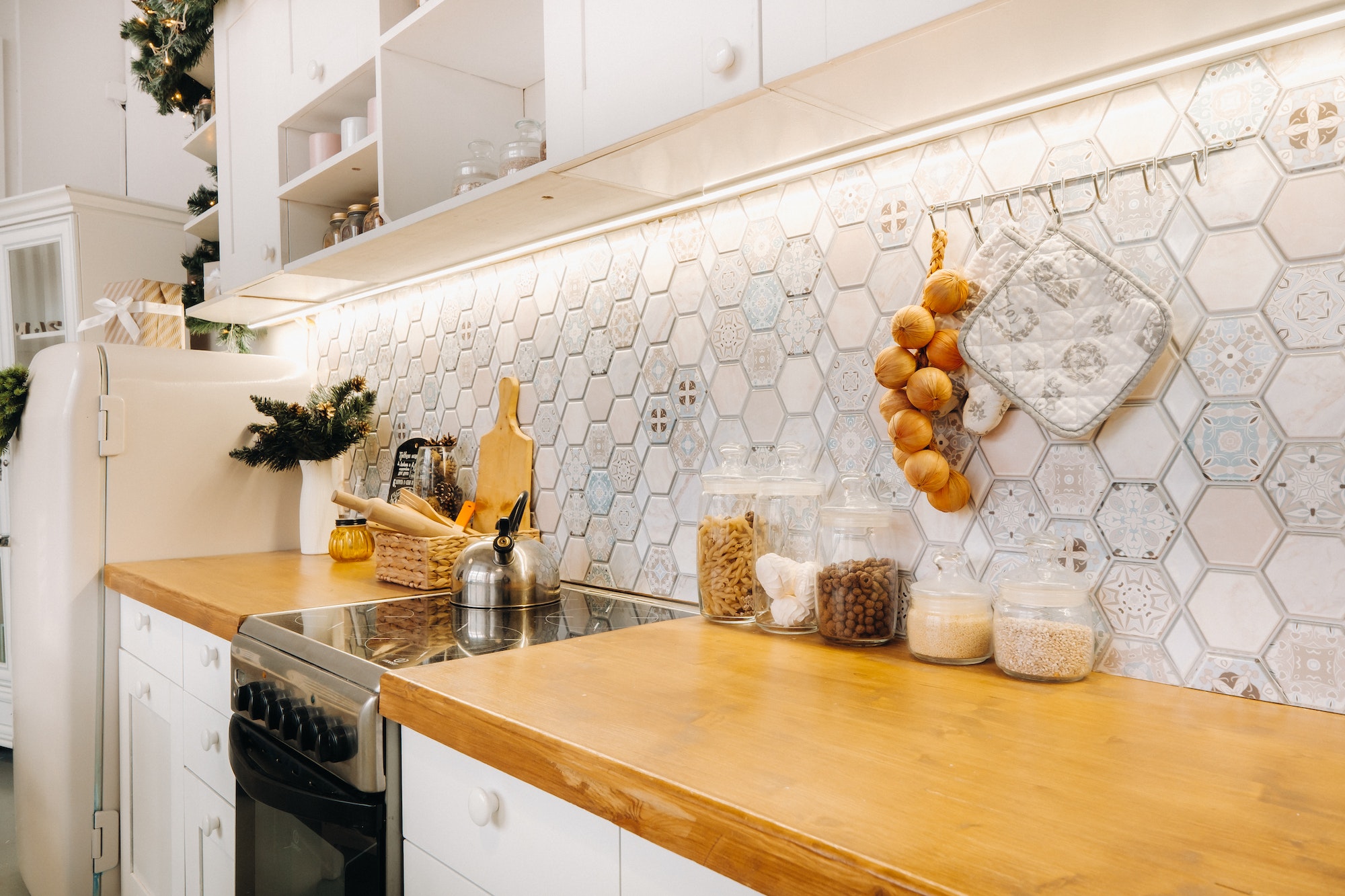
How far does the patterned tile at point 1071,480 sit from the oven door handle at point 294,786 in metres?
0.97

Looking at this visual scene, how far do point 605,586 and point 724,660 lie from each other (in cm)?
69

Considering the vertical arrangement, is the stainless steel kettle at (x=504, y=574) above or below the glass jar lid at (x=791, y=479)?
below

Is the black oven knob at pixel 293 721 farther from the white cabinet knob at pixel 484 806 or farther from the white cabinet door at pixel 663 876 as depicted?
the white cabinet door at pixel 663 876

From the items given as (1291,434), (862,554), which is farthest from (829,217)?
(1291,434)

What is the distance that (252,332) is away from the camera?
3086 millimetres

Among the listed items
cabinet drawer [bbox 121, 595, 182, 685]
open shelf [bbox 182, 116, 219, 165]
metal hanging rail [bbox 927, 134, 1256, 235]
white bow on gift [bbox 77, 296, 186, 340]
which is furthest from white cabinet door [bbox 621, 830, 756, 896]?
white bow on gift [bbox 77, 296, 186, 340]

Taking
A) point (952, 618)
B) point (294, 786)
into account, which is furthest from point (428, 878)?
point (952, 618)

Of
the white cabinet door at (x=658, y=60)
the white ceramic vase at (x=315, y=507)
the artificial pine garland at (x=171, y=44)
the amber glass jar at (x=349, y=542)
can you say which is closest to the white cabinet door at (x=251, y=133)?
the artificial pine garland at (x=171, y=44)

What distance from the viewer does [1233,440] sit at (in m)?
0.98

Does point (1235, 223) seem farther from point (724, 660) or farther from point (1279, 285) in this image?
point (724, 660)

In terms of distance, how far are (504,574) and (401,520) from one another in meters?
0.35

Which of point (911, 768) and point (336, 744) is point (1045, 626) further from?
point (336, 744)

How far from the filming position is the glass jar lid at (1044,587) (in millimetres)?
1019

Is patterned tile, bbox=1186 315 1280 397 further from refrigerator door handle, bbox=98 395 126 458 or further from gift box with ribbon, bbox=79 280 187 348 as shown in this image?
gift box with ribbon, bbox=79 280 187 348
